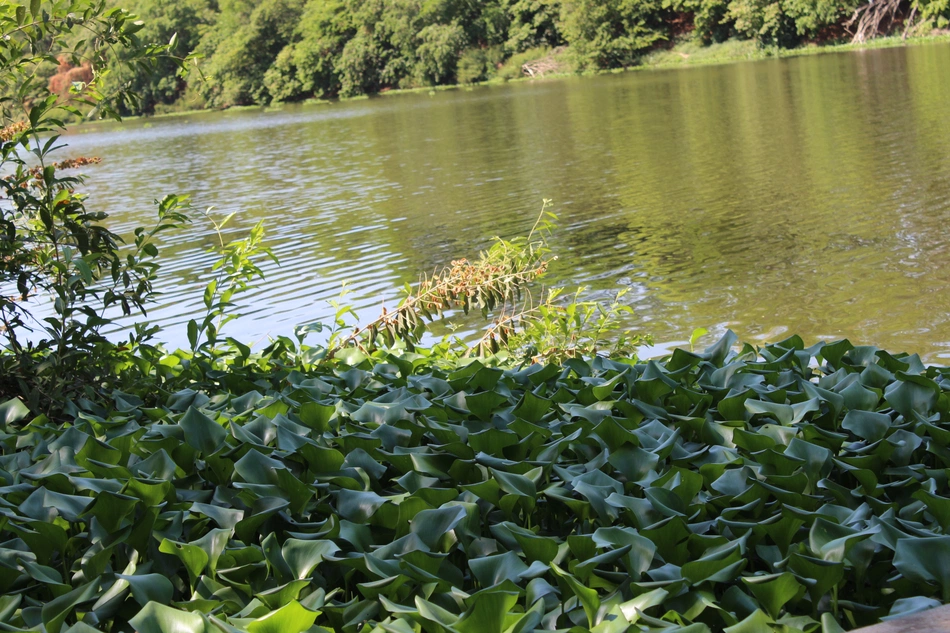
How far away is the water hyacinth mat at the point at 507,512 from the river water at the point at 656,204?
13.6ft

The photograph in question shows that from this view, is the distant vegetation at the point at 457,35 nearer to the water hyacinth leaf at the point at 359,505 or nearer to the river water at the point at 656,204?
the river water at the point at 656,204

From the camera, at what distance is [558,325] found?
4887 millimetres

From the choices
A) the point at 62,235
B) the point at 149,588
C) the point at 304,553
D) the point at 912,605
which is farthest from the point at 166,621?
the point at 62,235

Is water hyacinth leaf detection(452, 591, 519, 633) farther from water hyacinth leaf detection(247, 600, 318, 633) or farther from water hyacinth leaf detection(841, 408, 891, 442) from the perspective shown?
water hyacinth leaf detection(841, 408, 891, 442)

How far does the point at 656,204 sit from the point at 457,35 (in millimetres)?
44902

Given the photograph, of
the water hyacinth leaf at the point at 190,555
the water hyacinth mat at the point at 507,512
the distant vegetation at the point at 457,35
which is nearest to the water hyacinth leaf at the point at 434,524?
the water hyacinth mat at the point at 507,512

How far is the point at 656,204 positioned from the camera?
11.8 m

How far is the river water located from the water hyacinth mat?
4141 mm

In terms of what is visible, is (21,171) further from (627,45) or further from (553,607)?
(627,45)

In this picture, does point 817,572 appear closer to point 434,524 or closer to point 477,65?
point 434,524

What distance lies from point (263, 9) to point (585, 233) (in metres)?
63.4

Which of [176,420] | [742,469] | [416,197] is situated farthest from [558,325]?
[416,197]

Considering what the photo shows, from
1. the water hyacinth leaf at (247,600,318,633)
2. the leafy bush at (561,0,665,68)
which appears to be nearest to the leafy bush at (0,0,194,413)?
the water hyacinth leaf at (247,600,318,633)

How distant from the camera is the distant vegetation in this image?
41688mm
